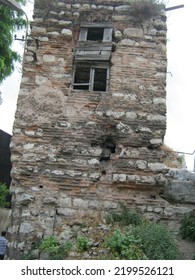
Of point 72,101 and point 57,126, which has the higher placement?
point 72,101

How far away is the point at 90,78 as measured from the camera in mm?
7699

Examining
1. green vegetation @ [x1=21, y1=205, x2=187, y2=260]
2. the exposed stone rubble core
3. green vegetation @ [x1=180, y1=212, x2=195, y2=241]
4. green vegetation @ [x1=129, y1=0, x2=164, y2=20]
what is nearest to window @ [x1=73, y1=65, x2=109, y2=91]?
the exposed stone rubble core

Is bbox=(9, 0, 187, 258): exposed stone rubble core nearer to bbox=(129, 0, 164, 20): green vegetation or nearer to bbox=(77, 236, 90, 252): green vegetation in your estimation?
bbox=(129, 0, 164, 20): green vegetation

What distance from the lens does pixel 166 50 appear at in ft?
25.7

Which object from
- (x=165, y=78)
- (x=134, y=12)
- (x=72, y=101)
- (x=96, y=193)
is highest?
(x=134, y=12)

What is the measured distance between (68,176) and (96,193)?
2.06 ft

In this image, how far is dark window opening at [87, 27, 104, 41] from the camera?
8062 mm

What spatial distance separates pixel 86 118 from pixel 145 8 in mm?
2851

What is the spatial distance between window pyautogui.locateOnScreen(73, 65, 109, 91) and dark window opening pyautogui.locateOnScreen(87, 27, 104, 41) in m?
0.80

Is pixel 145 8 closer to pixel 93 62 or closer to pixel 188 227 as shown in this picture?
pixel 93 62

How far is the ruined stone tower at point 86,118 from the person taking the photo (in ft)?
22.3

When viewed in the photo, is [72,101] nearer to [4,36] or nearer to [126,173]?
[126,173]

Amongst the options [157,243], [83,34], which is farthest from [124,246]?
Answer: [83,34]

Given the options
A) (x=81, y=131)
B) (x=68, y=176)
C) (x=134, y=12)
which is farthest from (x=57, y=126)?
(x=134, y=12)
